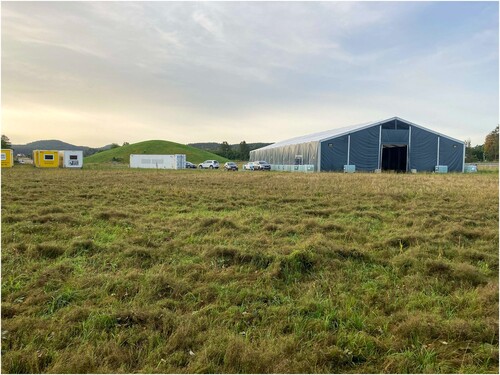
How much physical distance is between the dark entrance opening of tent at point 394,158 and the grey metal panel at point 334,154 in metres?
7.79

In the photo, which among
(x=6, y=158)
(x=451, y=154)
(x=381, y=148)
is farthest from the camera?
(x=6, y=158)

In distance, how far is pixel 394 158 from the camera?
44000 mm

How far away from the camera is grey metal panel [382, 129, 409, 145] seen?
39312 mm

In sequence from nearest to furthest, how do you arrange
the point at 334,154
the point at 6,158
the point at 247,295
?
the point at 247,295 < the point at 334,154 < the point at 6,158

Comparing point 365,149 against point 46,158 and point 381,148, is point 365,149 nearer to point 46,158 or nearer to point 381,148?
point 381,148

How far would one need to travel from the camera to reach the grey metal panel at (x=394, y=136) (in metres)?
39.3

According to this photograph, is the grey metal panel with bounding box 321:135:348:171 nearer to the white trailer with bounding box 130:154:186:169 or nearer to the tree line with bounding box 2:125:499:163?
the white trailer with bounding box 130:154:186:169

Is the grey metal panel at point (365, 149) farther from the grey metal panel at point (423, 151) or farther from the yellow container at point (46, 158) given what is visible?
the yellow container at point (46, 158)

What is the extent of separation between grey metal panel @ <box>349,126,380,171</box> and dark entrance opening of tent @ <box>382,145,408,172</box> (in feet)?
14.1

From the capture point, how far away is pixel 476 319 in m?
4.19

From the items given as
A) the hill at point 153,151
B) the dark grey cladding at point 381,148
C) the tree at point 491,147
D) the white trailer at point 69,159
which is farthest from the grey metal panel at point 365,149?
the hill at point 153,151

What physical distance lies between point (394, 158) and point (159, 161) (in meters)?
33.0

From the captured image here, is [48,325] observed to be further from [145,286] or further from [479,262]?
[479,262]

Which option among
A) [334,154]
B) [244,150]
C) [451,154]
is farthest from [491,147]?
[244,150]
